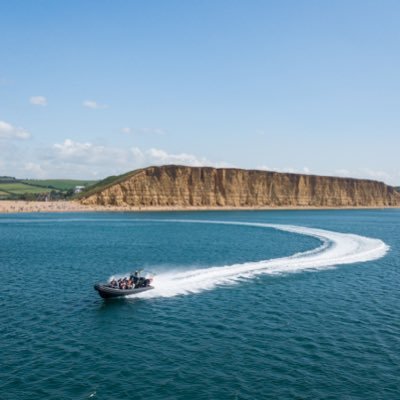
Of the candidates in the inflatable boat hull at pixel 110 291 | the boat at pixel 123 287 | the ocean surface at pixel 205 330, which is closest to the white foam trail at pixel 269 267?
the ocean surface at pixel 205 330

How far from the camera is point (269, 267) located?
1970 inches

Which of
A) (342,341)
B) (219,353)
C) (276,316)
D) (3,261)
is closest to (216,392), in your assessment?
(219,353)

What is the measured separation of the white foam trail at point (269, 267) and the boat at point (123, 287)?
75 cm

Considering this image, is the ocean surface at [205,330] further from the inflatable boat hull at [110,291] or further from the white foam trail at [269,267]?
the inflatable boat hull at [110,291]

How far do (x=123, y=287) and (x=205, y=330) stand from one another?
11.1m

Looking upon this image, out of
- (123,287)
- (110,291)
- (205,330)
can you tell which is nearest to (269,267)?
(123,287)

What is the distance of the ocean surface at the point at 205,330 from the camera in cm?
2033

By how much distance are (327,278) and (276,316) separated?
50.5 ft

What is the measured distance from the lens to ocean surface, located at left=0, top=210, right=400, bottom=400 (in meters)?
20.3

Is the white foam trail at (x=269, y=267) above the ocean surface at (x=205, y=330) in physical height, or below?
above

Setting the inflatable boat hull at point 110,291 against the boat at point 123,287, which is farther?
the boat at point 123,287

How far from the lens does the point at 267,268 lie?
49.4m

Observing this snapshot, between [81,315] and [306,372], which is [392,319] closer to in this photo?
[306,372]

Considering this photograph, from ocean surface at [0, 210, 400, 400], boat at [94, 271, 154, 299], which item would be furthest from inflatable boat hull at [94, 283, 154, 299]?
ocean surface at [0, 210, 400, 400]
